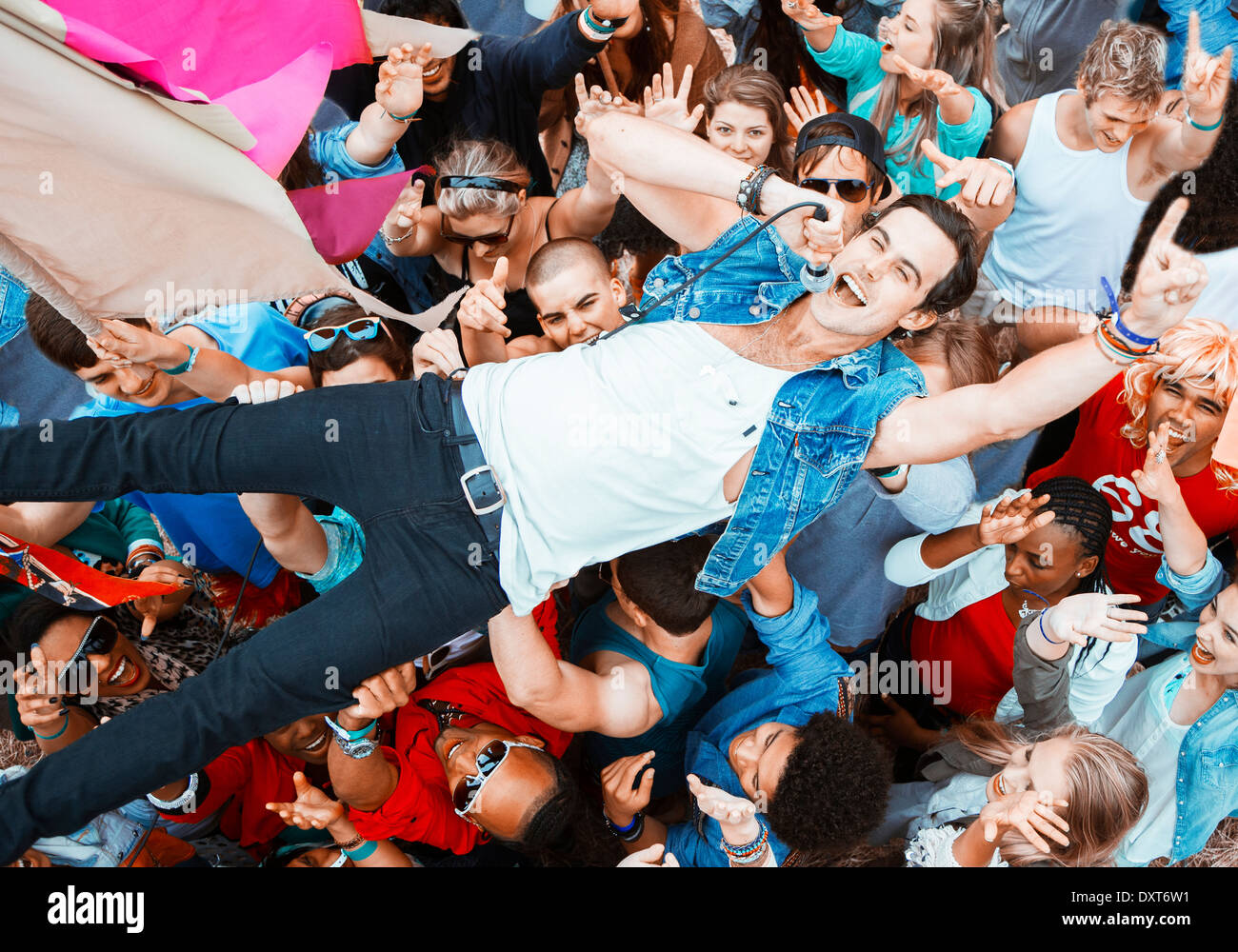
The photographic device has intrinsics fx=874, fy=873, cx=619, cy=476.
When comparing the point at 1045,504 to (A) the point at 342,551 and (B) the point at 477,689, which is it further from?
(A) the point at 342,551

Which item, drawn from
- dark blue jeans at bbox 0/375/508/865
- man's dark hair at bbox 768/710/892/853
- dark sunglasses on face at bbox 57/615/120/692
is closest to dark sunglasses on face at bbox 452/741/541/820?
dark blue jeans at bbox 0/375/508/865

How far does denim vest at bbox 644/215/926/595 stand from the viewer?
5.25ft

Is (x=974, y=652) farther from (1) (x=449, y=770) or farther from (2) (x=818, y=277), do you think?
(1) (x=449, y=770)

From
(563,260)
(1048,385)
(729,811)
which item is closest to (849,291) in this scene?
(1048,385)

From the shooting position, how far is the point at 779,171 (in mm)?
2156

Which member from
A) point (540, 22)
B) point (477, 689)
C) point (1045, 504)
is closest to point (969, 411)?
point (1045, 504)

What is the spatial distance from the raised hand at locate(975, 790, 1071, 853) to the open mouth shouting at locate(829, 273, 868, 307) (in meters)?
1.15

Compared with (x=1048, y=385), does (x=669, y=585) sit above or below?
below

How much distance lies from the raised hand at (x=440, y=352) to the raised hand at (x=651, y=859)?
1129 millimetres

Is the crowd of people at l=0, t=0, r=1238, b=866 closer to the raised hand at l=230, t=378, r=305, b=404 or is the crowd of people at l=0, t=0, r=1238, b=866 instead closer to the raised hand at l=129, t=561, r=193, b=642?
the raised hand at l=129, t=561, r=193, b=642

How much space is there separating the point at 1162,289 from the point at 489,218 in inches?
57.1

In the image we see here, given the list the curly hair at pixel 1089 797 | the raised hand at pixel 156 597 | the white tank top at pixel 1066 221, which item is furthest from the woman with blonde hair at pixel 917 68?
the raised hand at pixel 156 597

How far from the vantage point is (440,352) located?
187 cm

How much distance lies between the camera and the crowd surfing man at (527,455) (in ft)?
5.24
